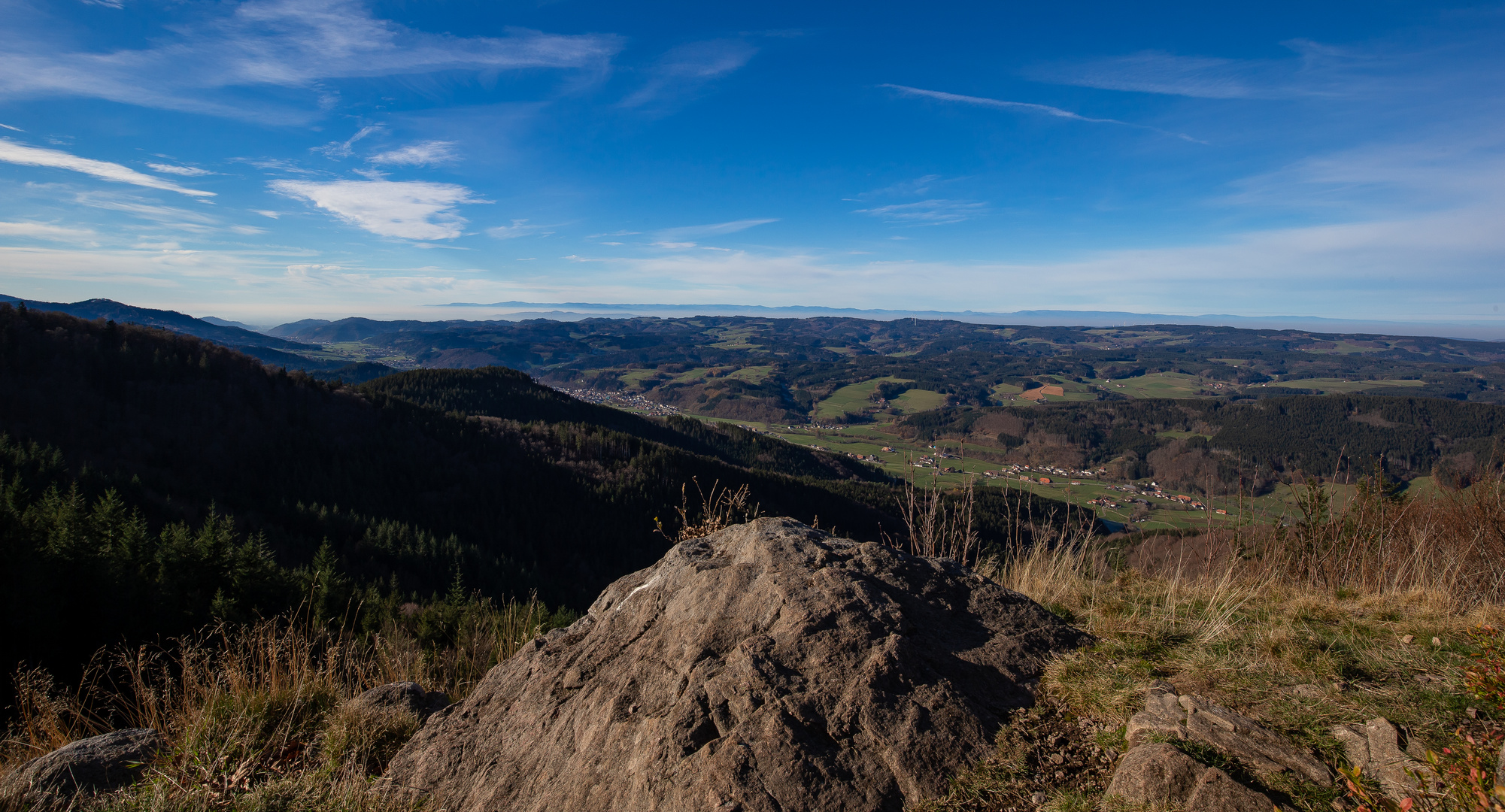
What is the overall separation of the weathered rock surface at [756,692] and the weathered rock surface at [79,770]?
6.28 ft

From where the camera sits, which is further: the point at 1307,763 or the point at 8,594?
the point at 8,594

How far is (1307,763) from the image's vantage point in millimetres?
2787

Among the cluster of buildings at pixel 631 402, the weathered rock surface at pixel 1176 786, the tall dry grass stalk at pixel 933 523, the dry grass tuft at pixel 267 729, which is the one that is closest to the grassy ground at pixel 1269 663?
the weathered rock surface at pixel 1176 786

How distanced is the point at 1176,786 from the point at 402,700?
5.27 m

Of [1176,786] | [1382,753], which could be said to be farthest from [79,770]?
[1382,753]

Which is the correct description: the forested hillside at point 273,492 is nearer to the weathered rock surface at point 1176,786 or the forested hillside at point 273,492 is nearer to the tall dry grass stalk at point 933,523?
the tall dry grass stalk at point 933,523

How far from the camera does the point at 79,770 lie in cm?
398

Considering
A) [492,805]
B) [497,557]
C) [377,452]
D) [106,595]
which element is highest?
[492,805]

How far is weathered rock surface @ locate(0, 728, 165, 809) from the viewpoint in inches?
144

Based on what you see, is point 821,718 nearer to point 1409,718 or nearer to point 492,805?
point 492,805

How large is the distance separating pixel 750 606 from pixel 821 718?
976mm

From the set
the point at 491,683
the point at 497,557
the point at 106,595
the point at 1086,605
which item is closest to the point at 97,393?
the point at 497,557

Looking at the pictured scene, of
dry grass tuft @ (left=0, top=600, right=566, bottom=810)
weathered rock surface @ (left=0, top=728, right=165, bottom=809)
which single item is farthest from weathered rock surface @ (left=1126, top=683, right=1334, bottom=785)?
weathered rock surface @ (left=0, top=728, right=165, bottom=809)

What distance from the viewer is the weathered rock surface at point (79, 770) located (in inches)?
144
